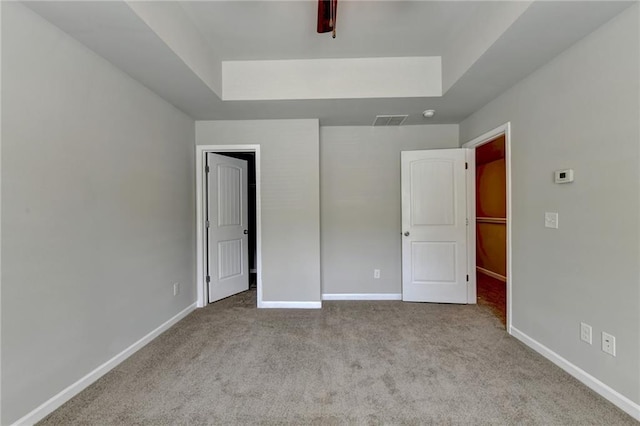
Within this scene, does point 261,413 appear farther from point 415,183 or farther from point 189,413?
point 415,183

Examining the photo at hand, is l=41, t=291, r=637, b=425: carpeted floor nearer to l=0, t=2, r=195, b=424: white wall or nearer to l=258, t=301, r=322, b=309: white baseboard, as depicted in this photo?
l=0, t=2, r=195, b=424: white wall

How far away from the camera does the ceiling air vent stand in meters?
3.20

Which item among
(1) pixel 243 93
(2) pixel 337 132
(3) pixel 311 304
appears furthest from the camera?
(2) pixel 337 132

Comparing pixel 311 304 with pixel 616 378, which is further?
pixel 311 304

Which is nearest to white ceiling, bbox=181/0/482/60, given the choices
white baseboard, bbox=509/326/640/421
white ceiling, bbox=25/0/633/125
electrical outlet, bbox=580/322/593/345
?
white ceiling, bbox=25/0/633/125

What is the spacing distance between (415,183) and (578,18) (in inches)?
79.9

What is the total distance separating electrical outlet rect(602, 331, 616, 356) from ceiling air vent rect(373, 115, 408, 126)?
101 inches

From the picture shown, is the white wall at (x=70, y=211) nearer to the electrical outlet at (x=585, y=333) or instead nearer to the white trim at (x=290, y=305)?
the white trim at (x=290, y=305)

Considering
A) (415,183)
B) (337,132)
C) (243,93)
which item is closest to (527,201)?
(415,183)

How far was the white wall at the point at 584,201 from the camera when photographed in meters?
1.56

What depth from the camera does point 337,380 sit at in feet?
6.20

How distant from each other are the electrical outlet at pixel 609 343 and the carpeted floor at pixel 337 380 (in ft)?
1.01

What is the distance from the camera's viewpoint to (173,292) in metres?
2.88

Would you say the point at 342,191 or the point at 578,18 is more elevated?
the point at 578,18
